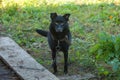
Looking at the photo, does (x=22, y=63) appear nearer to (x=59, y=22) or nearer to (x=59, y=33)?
(x=59, y=33)

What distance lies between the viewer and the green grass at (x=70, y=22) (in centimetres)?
671

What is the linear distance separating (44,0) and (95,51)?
18.1 ft

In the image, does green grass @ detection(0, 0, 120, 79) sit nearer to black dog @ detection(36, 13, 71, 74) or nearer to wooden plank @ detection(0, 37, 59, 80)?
wooden plank @ detection(0, 37, 59, 80)

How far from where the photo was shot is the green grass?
6.71m

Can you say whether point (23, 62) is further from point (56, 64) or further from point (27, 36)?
point (27, 36)

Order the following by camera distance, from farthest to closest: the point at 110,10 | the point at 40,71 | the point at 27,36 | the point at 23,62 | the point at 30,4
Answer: the point at 30,4 < the point at 110,10 < the point at 27,36 < the point at 23,62 < the point at 40,71

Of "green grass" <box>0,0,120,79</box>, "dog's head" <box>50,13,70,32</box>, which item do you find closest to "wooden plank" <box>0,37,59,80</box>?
"green grass" <box>0,0,120,79</box>

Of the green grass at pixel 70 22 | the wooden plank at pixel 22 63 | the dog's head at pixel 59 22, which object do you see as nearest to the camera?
the wooden plank at pixel 22 63

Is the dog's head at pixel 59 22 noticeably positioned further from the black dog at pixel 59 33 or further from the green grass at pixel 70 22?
the green grass at pixel 70 22

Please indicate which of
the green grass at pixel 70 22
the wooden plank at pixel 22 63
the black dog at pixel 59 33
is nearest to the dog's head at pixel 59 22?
the black dog at pixel 59 33

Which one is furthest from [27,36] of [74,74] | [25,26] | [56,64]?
[74,74]

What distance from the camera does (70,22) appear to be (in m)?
8.91

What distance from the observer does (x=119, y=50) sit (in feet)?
18.2

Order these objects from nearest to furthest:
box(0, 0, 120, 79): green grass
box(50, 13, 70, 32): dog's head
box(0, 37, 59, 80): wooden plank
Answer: box(0, 37, 59, 80): wooden plank
box(50, 13, 70, 32): dog's head
box(0, 0, 120, 79): green grass
